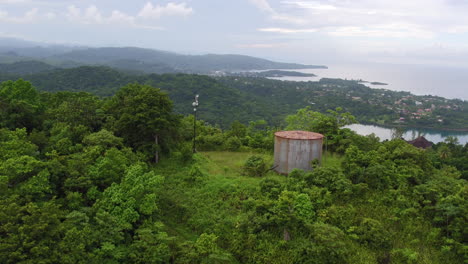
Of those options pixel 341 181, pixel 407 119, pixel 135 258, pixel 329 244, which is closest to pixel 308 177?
pixel 341 181

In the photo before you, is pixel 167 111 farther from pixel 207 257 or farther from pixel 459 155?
pixel 459 155

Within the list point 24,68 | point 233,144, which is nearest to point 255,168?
point 233,144

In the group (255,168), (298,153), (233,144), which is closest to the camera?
(298,153)

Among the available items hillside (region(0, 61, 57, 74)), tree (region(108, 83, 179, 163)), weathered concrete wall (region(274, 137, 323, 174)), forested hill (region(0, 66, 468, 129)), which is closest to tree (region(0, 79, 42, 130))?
tree (region(108, 83, 179, 163))

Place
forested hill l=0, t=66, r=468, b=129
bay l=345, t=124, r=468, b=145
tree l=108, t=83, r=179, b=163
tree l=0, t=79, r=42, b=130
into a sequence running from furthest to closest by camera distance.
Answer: forested hill l=0, t=66, r=468, b=129, bay l=345, t=124, r=468, b=145, tree l=0, t=79, r=42, b=130, tree l=108, t=83, r=179, b=163

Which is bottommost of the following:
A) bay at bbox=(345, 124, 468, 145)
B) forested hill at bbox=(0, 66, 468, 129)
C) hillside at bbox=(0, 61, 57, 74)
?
bay at bbox=(345, 124, 468, 145)

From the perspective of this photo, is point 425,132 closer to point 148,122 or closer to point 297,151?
point 297,151

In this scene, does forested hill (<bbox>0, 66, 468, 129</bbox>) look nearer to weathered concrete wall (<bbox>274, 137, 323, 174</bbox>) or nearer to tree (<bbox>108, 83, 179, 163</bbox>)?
tree (<bbox>108, 83, 179, 163</bbox>)
